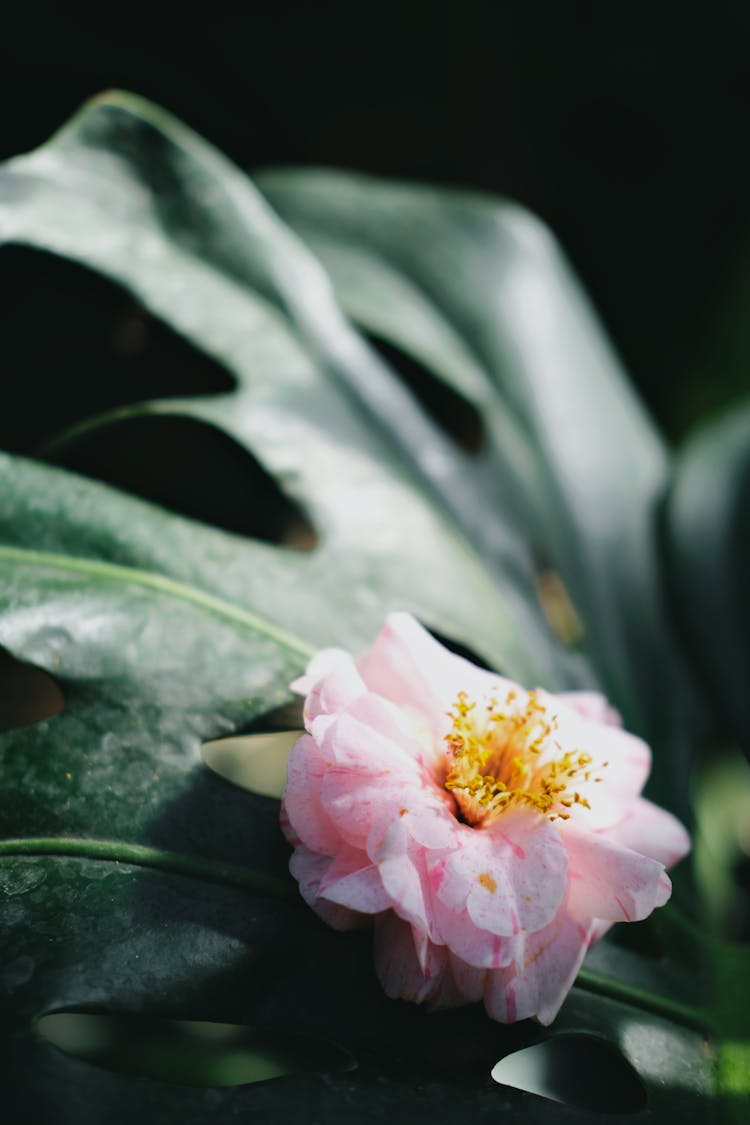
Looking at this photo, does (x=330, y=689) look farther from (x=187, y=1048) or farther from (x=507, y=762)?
(x=187, y=1048)

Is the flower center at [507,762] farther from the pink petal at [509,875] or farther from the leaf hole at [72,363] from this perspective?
the leaf hole at [72,363]

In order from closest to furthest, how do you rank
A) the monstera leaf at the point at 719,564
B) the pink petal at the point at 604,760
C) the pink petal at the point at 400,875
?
the pink petal at the point at 400,875 < the pink petal at the point at 604,760 < the monstera leaf at the point at 719,564

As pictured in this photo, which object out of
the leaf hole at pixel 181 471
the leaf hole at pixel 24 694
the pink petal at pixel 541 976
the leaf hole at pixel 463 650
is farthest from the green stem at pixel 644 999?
the leaf hole at pixel 181 471

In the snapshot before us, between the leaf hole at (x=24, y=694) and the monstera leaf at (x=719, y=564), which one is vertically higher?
the monstera leaf at (x=719, y=564)

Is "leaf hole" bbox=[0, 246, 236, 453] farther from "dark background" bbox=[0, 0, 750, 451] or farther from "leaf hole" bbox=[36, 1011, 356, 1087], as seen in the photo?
"leaf hole" bbox=[36, 1011, 356, 1087]

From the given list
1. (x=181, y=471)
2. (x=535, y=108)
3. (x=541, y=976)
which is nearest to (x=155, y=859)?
(x=541, y=976)

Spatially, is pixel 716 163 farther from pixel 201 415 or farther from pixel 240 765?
pixel 240 765
